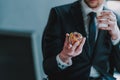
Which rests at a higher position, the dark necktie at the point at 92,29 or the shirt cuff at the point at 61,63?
the dark necktie at the point at 92,29

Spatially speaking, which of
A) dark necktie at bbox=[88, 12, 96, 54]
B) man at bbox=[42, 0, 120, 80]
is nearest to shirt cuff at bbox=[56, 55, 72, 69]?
man at bbox=[42, 0, 120, 80]

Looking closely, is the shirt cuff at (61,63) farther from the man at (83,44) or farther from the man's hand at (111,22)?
the man's hand at (111,22)

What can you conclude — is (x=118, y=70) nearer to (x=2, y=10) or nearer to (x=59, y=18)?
(x=59, y=18)

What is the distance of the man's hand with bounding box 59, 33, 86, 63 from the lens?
0.99 m

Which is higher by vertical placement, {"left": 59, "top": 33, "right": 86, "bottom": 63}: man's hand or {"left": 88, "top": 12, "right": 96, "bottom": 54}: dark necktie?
{"left": 88, "top": 12, "right": 96, "bottom": 54}: dark necktie

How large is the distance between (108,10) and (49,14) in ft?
0.69

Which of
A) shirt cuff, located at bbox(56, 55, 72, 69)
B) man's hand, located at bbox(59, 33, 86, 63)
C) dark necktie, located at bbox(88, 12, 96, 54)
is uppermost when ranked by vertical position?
dark necktie, located at bbox(88, 12, 96, 54)

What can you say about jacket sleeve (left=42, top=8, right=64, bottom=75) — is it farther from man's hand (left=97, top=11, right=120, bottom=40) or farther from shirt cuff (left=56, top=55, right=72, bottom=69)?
man's hand (left=97, top=11, right=120, bottom=40)

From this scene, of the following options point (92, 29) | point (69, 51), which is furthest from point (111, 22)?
point (69, 51)

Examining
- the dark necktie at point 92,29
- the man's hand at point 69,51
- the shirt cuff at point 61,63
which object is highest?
the dark necktie at point 92,29

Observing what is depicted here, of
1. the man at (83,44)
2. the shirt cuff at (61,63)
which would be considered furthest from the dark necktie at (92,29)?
the shirt cuff at (61,63)

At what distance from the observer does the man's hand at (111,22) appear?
3.37ft

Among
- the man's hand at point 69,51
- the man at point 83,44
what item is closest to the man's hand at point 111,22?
the man at point 83,44

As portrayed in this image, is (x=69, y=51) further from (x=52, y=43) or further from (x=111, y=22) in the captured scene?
(x=111, y=22)
